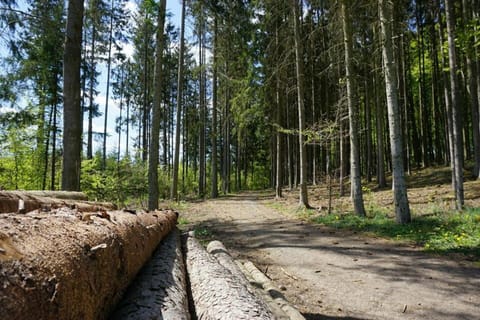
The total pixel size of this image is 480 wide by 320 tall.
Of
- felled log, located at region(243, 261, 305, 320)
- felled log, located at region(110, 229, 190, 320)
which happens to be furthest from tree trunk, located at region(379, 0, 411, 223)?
felled log, located at region(110, 229, 190, 320)

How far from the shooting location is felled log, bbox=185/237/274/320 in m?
2.29

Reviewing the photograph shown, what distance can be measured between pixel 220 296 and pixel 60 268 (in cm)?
164

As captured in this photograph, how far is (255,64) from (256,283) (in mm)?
13854

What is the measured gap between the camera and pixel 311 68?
64.8ft

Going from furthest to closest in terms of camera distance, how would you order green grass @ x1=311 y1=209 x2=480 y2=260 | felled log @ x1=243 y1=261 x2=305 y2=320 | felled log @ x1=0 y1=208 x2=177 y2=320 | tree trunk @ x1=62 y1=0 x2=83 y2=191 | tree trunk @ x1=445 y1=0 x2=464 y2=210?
tree trunk @ x1=445 y1=0 x2=464 y2=210 → tree trunk @ x1=62 y1=0 x2=83 y2=191 → green grass @ x1=311 y1=209 x2=480 y2=260 → felled log @ x1=243 y1=261 x2=305 y2=320 → felled log @ x1=0 y1=208 x2=177 y2=320

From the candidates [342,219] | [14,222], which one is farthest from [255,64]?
[14,222]

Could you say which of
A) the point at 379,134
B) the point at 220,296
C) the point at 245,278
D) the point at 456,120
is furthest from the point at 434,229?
the point at 379,134

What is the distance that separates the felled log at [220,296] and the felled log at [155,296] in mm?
181

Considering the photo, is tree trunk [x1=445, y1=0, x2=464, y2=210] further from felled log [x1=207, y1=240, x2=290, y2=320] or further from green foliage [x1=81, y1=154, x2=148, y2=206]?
green foliage [x1=81, y1=154, x2=148, y2=206]

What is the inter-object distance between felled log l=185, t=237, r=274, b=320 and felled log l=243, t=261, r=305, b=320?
1.89 ft

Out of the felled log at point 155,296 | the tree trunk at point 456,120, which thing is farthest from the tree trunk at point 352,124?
the felled log at point 155,296

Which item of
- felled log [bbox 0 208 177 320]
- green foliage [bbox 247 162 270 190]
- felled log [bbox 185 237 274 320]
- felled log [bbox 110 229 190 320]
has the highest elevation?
green foliage [bbox 247 162 270 190]

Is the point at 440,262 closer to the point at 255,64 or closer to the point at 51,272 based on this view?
the point at 51,272

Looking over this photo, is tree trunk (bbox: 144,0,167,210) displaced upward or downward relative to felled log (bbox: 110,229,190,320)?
upward
